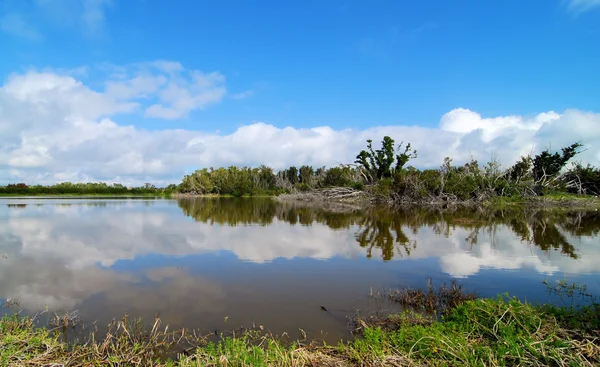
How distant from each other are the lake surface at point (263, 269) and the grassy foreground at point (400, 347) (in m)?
0.78

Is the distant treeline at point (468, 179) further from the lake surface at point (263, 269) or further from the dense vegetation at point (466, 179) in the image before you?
the lake surface at point (263, 269)

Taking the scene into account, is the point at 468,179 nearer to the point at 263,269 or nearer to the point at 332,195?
the point at 332,195

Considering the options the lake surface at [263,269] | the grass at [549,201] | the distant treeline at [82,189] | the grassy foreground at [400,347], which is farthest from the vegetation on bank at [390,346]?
the distant treeline at [82,189]

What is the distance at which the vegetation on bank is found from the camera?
3.63m

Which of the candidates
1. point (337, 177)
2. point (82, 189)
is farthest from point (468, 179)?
point (82, 189)

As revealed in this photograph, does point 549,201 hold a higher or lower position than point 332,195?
lower

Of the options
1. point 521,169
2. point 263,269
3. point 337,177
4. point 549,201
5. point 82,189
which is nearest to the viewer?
point 263,269

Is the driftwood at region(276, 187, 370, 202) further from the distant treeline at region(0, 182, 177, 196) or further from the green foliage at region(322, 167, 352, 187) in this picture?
the distant treeline at region(0, 182, 177, 196)

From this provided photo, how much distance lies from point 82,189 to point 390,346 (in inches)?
3341

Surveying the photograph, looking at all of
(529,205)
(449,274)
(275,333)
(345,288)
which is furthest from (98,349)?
(529,205)

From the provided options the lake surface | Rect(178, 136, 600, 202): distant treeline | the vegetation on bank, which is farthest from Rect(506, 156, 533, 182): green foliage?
the vegetation on bank

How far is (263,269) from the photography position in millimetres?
8484

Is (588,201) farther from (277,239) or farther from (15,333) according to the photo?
(15,333)

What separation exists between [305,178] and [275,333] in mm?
73751
